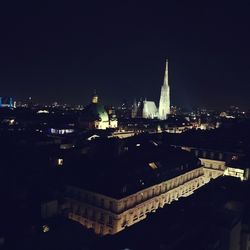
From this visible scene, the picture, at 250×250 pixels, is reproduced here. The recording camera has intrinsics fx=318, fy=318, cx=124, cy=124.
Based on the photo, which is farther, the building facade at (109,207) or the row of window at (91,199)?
the row of window at (91,199)

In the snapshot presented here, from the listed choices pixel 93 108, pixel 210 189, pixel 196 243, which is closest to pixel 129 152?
pixel 210 189

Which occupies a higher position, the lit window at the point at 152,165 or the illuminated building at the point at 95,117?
the illuminated building at the point at 95,117

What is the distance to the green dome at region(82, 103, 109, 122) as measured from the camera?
145125 mm

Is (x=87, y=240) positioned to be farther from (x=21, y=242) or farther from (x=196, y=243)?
(x=196, y=243)

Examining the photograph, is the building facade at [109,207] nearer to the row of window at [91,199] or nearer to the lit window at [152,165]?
the row of window at [91,199]

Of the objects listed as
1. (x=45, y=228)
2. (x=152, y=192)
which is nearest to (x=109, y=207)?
(x=152, y=192)

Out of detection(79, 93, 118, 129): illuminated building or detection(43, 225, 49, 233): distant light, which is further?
detection(79, 93, 118, 129): illuminated building

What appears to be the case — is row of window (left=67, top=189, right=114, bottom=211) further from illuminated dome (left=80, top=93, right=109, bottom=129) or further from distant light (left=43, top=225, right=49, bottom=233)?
illuminated dome (left=80, top=93, right=109, bottom=129)

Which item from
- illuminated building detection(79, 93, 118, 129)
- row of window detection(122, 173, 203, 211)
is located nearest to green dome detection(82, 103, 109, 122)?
illuminated building detection(79, 93, 118, 129)

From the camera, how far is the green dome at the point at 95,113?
476ft

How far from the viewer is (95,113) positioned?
146 metres

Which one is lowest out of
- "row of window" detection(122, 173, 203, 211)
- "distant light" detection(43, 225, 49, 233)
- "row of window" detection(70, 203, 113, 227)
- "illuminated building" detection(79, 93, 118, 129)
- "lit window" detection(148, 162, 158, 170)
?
"row of window" detection(70, 203, 113, 227)

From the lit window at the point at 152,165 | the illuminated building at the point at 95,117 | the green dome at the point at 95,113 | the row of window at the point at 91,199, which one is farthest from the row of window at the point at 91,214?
the green dome at the point at 95,113

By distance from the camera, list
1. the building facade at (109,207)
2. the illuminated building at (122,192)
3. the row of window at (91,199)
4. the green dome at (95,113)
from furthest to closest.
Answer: the green dome at (95,113) → the row of window at (91,199) → the illuminated building at (122,192) → the building facade at (109,207)
